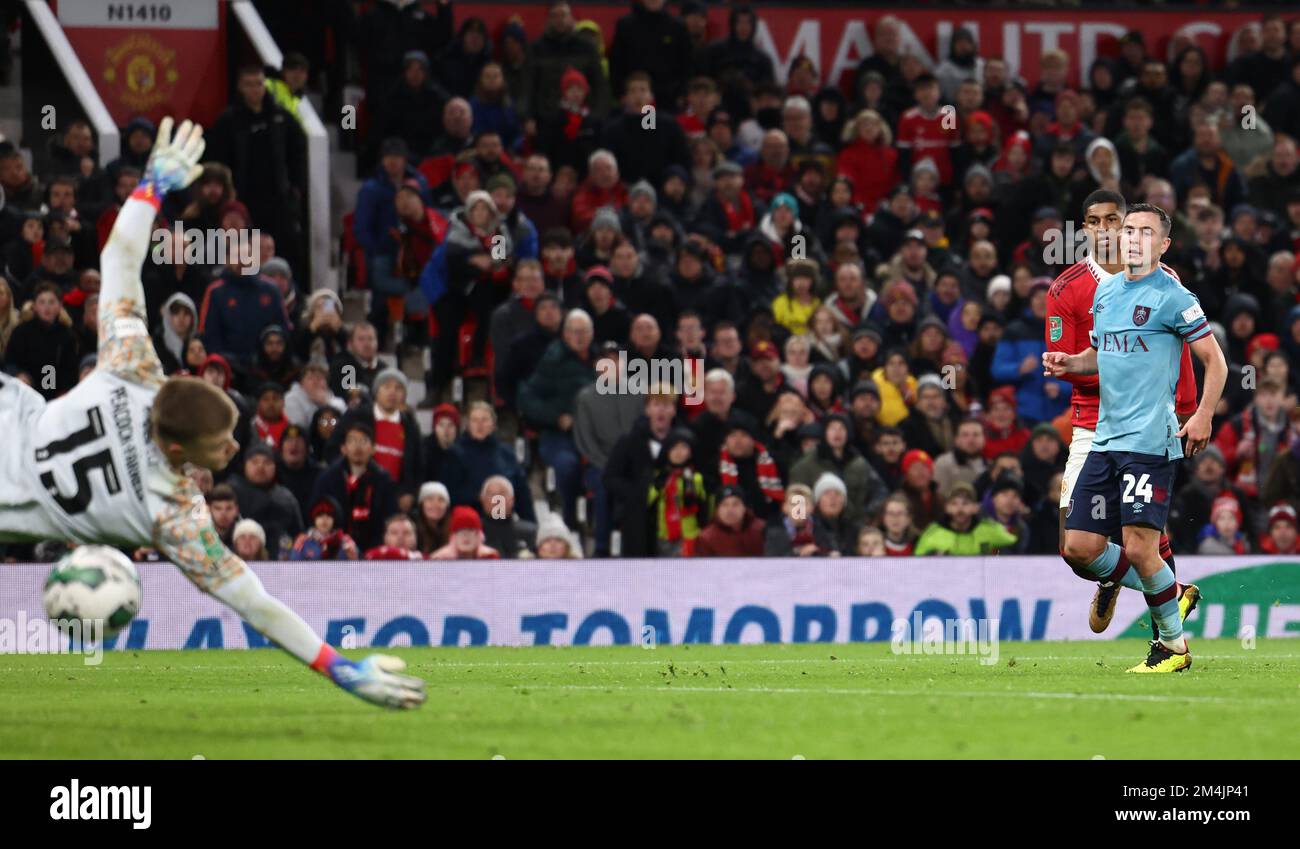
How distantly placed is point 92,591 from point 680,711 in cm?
272

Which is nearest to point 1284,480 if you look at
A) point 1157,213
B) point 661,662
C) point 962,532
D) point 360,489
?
point 962,532

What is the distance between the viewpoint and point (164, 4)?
22.1 m

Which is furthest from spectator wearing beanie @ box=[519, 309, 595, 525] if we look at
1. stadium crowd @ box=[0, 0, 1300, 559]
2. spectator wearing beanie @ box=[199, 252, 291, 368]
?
spectator wearing beanie @ box=[199, 252, 291, 368]

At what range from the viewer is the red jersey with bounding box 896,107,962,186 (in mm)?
22922

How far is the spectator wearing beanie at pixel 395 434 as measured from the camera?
1770 centimetres

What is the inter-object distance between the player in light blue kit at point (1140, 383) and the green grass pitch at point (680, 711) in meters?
0.90

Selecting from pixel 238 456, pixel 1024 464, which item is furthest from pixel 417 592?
pixel 1024 464

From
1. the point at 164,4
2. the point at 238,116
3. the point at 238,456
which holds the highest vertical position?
the point at 164,4

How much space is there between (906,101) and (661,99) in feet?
9.58

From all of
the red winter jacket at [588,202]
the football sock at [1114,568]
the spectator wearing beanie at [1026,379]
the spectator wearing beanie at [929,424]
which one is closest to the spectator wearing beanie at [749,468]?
the spectator wearing beanie at [929,424]

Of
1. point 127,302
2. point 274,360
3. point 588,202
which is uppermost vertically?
point 588,202

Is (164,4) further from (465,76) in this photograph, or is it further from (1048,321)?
(1048,321)

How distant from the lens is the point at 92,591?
871 centimetres

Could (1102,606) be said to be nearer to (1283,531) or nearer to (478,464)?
(1283,531)
